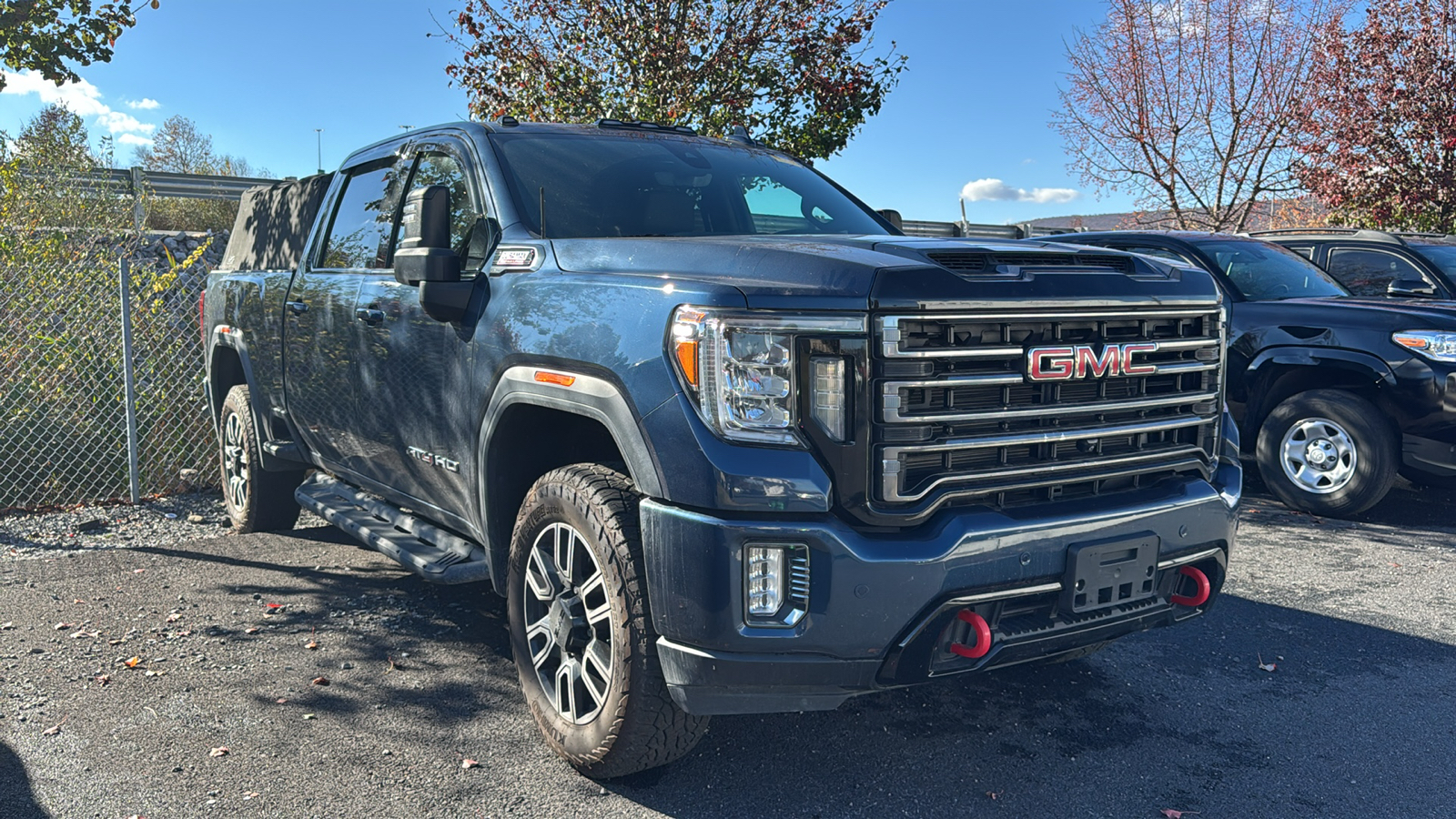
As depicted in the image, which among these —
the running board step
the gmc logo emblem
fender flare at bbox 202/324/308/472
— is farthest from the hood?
fender flare at bbox 202/324/308/472

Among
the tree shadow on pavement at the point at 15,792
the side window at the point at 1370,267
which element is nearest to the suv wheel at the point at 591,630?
the tree shadow on pavement at the point at 15,792

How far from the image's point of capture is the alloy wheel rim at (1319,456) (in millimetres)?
6758

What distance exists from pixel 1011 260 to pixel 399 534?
8.86ft

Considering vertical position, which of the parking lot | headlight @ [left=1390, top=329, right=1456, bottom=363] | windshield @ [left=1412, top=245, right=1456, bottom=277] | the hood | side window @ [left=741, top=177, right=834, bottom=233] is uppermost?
side window @ [left=741, top=177, right=834, bottom=233]

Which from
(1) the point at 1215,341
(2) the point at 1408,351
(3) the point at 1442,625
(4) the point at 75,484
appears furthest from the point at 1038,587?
(4) the point at 75,484

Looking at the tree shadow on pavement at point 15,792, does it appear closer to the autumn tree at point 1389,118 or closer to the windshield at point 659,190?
the windshield at point 659,190

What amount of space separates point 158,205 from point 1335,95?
18.6 metres

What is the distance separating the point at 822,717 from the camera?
12.4 feet

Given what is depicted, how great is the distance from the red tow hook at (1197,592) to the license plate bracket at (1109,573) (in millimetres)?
235

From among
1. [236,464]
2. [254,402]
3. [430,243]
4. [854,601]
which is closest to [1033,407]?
[854,601]

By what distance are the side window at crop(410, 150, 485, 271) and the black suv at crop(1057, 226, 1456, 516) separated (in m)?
4.04

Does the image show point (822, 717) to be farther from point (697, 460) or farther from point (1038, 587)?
point (697, 460)

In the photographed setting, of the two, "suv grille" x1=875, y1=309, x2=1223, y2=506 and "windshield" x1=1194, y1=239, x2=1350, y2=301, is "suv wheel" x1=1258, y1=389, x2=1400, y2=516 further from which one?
"suv grille" x1=875, y1=309, x2=1223, y2=506

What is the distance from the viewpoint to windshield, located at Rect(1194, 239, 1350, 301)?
7445 mm
